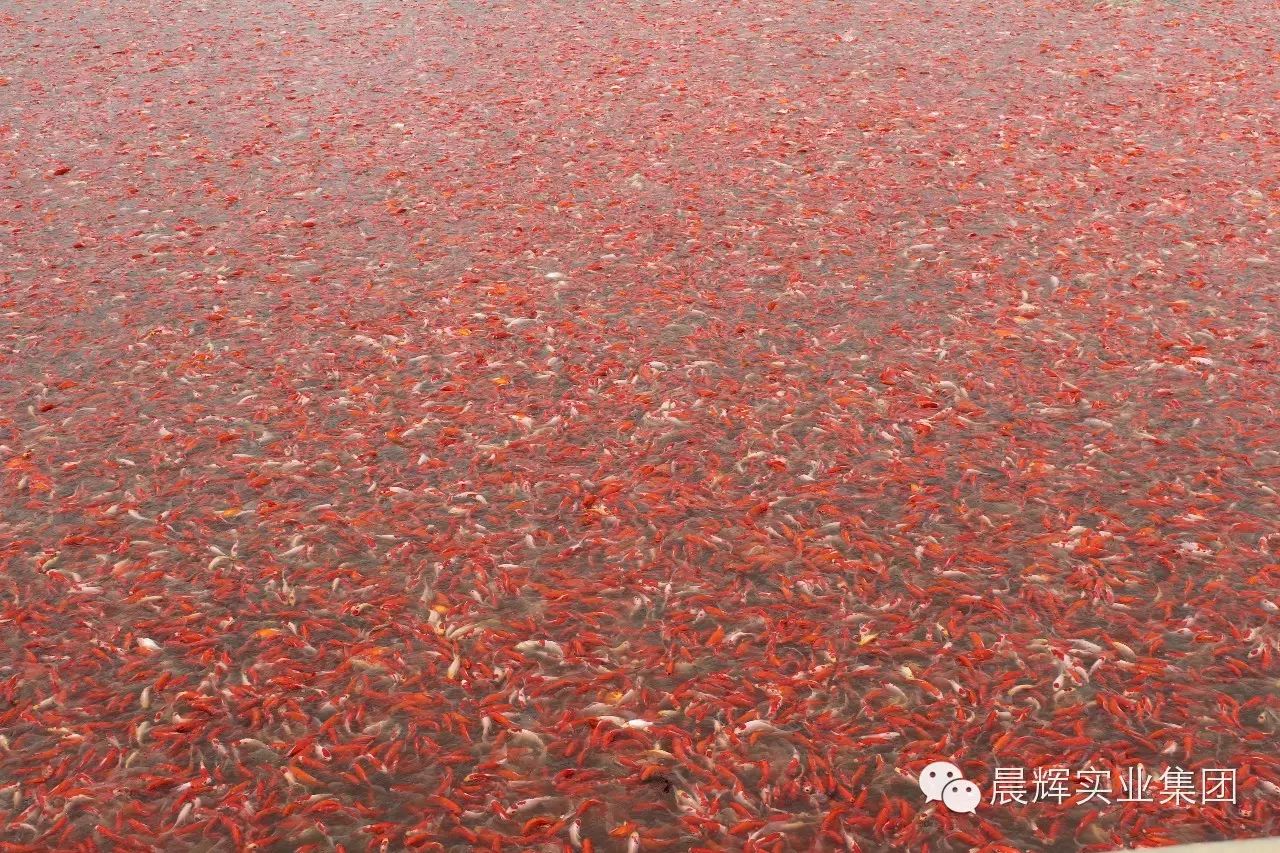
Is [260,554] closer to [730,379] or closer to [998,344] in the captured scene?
[730,379]

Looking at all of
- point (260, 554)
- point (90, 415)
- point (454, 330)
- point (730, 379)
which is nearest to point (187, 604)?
point (260, 554)

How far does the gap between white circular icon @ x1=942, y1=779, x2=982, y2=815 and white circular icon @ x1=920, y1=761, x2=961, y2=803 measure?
0.01 meters

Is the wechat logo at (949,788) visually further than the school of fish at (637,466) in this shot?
No

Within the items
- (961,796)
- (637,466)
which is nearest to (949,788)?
(961,796)

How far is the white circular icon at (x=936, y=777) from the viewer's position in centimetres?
292

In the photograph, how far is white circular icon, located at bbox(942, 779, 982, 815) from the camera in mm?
2883

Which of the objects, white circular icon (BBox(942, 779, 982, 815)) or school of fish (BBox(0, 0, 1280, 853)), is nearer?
white circular icon (BBox(942, 779, 982, 815))

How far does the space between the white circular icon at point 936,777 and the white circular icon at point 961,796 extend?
0.01 meters

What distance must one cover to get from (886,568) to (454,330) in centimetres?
242

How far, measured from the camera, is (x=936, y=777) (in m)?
2.96

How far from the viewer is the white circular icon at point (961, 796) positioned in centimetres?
288

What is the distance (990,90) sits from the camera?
786cm

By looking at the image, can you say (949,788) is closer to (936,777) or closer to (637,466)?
(936,777)

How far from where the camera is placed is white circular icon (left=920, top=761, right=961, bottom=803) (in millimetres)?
2924
